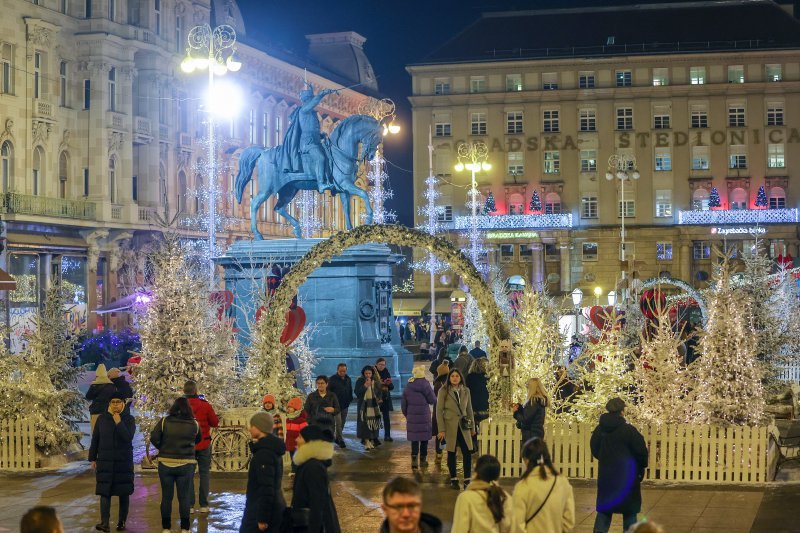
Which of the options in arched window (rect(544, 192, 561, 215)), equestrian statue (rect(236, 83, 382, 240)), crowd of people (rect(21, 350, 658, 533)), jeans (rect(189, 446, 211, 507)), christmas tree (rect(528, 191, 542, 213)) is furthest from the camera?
arched window (rect(544, 192, 561, 215))

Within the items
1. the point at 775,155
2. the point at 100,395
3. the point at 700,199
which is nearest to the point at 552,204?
the point at 700,199

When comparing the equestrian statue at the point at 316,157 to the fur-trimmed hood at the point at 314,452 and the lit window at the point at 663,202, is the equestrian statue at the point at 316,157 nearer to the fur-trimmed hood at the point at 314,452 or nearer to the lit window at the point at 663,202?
the fur-trimmed hood at the point at 314,452

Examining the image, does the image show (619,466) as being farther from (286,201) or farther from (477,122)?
(477,122)

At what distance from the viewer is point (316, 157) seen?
31.4 m

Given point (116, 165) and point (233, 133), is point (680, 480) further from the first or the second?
point (233, 133)

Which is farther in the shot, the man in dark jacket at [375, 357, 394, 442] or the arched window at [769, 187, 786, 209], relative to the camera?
the arched window at [769, 187, 786, 209]

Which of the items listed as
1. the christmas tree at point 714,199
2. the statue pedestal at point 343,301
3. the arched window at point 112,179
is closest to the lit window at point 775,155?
the christmas tree at point 714,199

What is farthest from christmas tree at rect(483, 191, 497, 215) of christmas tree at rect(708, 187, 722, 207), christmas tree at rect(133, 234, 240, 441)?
christmas tree at rect(133, 234, 240, 441)

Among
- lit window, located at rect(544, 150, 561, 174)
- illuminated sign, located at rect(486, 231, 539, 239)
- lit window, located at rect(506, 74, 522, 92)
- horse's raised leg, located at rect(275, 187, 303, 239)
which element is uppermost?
lit window, located at rect(506, 74, 522, 92)

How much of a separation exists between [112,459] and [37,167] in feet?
121

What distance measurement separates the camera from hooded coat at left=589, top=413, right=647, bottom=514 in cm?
1213

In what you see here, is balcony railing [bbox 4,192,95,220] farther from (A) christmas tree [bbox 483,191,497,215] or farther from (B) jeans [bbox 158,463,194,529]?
(A) christmas tree [bbox 483,191,497,215]

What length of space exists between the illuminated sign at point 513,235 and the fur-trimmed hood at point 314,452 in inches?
3261

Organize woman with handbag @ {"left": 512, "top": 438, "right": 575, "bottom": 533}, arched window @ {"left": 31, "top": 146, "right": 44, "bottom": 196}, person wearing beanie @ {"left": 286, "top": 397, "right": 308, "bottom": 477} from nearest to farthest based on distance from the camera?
woman with handbag @ {"left": 512, "top": 438, "right": 575, "bottom": 533}
person wearing beanie @ {"left": 286, "top": 397, "right": 308, "bottom": 477}
arched window @ {"left": 31, "top": 146, "right": 44, "bottom": 196}
